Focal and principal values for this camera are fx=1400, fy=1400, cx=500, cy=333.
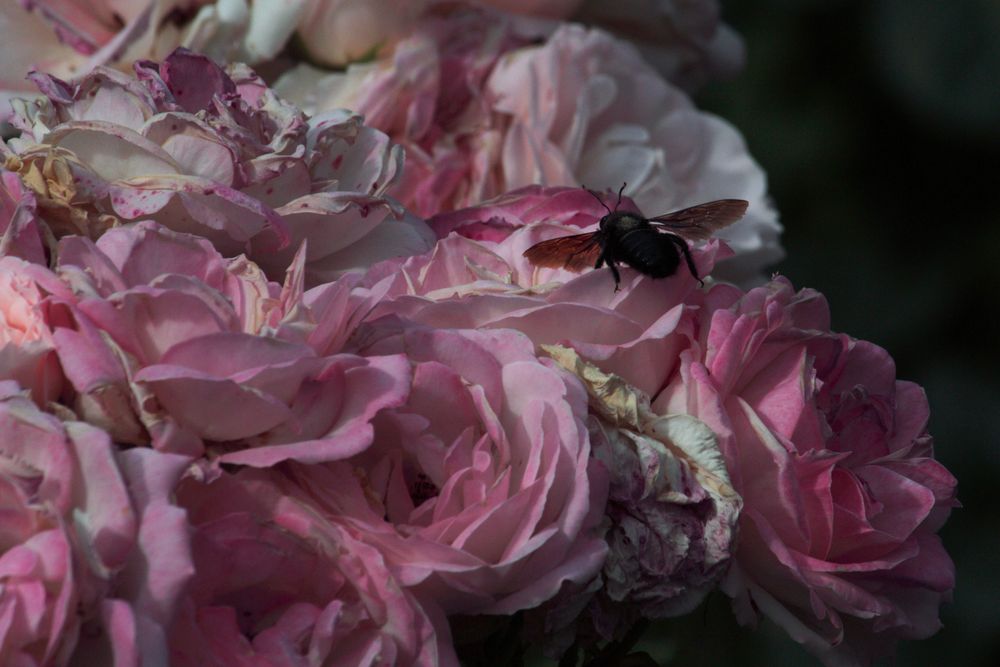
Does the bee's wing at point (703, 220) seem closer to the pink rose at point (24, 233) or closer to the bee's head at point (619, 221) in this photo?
the bee's head at point (619, 221)

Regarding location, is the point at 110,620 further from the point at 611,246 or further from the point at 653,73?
the point at 653,73

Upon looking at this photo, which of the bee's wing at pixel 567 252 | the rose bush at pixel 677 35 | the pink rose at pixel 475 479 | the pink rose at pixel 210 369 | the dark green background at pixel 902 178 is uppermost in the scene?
the pink rose at pixel 210 369

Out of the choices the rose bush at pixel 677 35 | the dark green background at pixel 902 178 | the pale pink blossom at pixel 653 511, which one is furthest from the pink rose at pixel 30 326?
the dark green background at pixel 902 178

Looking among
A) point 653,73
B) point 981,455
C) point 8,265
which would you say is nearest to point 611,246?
point 8,265

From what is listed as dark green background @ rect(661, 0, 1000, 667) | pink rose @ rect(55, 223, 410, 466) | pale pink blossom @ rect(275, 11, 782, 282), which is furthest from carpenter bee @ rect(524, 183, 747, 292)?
dark green background @ rect(661, 0, 1000, 667)

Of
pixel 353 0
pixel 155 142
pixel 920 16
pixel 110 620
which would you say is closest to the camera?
pixel 110 620

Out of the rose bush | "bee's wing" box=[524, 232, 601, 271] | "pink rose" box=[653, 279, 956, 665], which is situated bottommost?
the rose bush

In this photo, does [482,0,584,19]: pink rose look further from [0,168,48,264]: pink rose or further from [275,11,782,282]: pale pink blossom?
[0,168,48,264]: pink rose

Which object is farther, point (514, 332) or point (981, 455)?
point (981, 455)
